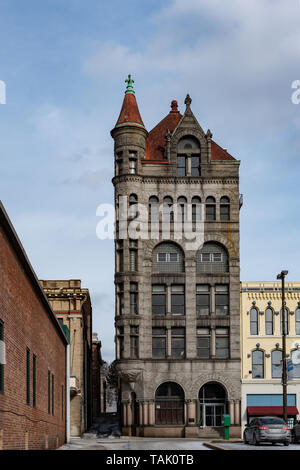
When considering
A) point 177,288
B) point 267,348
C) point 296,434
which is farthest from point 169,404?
point 296,434

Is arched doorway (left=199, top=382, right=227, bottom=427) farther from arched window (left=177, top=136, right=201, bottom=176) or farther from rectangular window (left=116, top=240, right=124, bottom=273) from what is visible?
arched window (left=177, top=136, right=201, bottom=176)

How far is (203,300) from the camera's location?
68.0m

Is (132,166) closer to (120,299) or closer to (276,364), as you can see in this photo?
(120,299)

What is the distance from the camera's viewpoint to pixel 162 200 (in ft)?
226

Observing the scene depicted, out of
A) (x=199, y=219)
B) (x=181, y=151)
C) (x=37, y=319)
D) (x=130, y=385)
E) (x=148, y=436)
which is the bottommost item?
(x=148, y=436)

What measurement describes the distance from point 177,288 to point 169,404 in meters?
10.3

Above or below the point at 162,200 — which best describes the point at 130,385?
below

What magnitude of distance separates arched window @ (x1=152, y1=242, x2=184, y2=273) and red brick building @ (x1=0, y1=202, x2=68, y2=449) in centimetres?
3207

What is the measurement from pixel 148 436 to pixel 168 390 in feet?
14.7

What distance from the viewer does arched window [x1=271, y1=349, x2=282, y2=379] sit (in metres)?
67.7

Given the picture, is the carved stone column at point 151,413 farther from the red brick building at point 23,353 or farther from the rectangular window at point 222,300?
the red brick building at point 23,353

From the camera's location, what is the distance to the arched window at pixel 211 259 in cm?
6850
